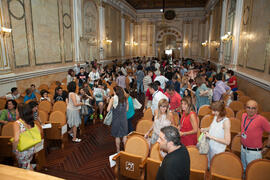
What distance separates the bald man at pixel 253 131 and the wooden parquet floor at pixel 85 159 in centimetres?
251

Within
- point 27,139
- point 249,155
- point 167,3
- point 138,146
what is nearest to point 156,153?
point 138,146

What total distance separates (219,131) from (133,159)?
1.46 m

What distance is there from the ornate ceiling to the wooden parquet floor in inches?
710

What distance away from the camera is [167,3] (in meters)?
20.8

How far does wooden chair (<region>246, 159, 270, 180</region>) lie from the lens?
2.57 m

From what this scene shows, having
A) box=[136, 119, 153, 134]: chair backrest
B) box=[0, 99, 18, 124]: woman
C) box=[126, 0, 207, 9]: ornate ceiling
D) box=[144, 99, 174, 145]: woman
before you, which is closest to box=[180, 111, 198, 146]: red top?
box=[144, 99, 174, 145]: woman

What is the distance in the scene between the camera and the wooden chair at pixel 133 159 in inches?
125

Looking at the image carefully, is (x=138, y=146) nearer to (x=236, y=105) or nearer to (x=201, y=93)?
(x=201, y=93)

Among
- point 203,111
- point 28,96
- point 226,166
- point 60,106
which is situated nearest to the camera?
point 226,166

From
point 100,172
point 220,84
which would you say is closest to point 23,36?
point 100,172

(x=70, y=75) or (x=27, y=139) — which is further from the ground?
(x=70, y=75)

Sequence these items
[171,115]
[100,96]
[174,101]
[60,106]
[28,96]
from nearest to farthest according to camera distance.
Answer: [171,115] < [174,101] < [60,106] < [28,96] < [100,96]

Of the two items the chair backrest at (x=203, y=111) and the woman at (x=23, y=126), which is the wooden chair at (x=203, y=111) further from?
the woman at (x=23, y=126)

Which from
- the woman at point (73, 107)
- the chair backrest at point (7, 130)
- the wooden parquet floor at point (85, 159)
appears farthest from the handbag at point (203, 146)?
the chair backrest at point (7, 130)
